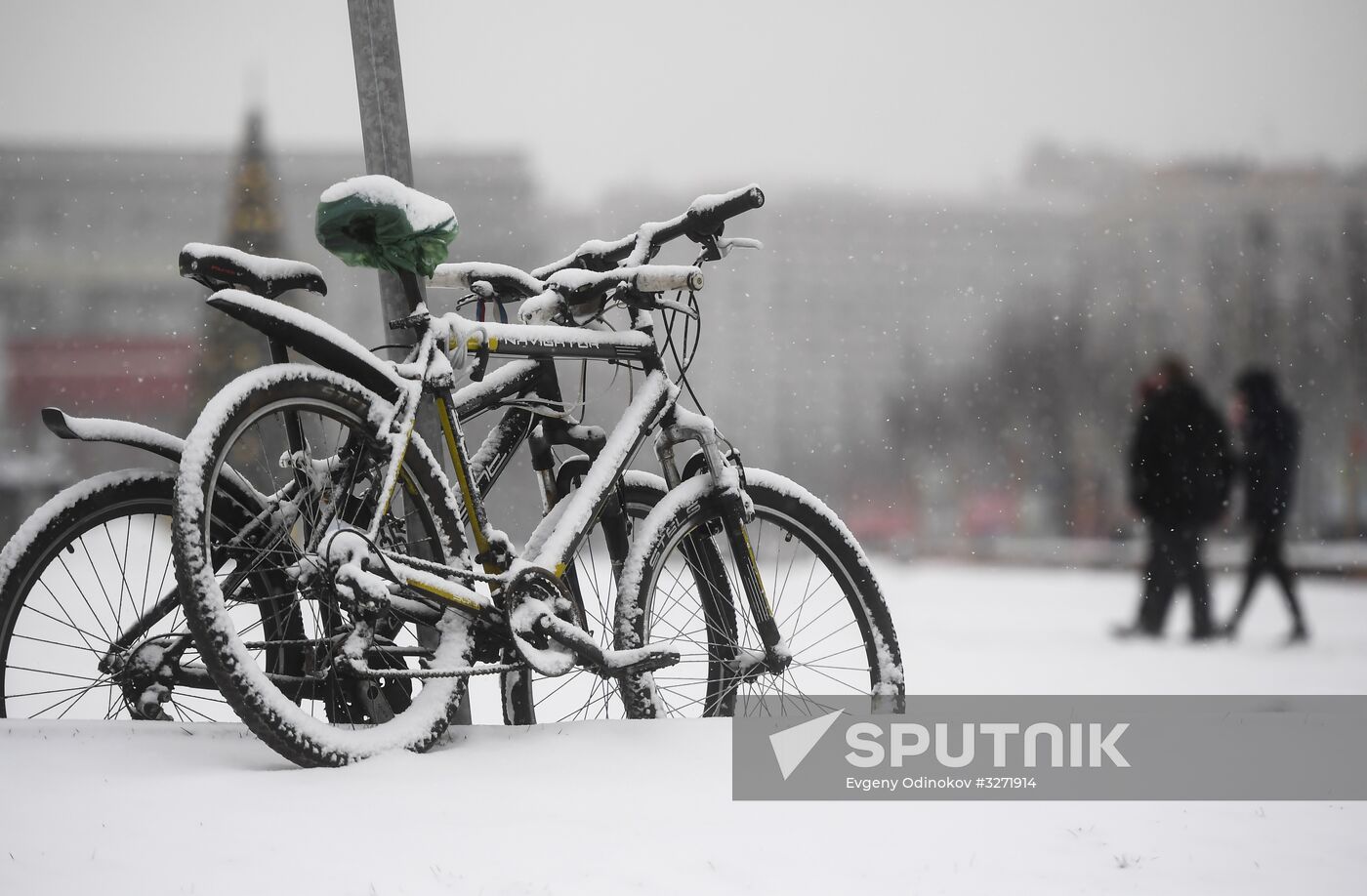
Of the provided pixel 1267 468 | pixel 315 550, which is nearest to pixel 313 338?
pixel 315 550

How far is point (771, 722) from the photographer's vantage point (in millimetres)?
2389

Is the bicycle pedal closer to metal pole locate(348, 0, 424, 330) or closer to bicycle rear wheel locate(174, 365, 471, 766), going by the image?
bicycle rear wheel locate(174, 365, 471, 766)

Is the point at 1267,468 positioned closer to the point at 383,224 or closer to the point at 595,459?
the point at 595,459

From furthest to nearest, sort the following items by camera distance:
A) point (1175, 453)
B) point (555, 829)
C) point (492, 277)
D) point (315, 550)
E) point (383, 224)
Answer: point (1175, 453) → point (492, 277) → point (383, 224) → point (315, 550) → point (555, 829)

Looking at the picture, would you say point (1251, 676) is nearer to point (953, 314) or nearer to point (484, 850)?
point (484, 850)

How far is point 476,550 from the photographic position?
234cm

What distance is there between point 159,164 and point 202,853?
9.49 m

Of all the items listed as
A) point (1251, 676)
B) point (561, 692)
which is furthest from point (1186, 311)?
point (561, 692)

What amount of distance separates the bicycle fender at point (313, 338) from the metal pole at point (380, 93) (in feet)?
2.97

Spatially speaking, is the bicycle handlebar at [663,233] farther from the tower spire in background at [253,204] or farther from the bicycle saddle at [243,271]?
the tower spire in background at [253,204]

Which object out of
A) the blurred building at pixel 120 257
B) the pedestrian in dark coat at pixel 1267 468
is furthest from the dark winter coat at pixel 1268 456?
the blurred building at pixel 120 257

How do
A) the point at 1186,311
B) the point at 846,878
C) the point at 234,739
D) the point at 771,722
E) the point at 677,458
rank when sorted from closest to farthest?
the point at 846,878 → the point at 234,739 → the point at 771,722 → the point at 677,458 → the point at 1186,311

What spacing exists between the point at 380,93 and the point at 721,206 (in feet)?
3.79

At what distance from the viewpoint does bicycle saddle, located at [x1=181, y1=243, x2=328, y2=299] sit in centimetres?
210
